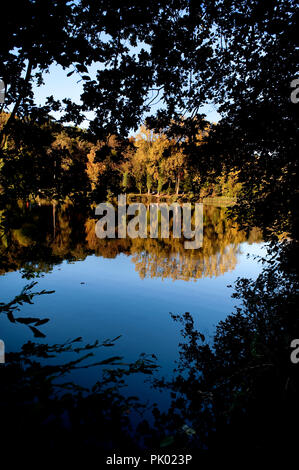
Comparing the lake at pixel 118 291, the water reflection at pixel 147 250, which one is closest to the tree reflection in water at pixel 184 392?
the lake at pixel 118 291

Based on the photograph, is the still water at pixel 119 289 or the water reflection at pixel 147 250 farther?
the water reflection at pixel 147 250

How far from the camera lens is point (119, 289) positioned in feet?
43.0

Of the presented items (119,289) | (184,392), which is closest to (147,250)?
(119,289)

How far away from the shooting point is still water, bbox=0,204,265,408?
20.7ft

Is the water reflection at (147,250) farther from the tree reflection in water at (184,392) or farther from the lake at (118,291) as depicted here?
the tree reflection in water at (184,392)

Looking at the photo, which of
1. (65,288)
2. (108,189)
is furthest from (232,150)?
(65,288)

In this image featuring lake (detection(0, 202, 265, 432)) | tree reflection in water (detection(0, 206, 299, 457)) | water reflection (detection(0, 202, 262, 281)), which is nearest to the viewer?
tree reflection in water (detection(0, 206, 299, 457))

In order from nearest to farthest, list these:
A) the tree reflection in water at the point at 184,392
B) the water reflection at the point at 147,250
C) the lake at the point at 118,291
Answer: the tree reflection in water at the point at 184,392, the lake at the point at 118,291, the water reflection at the point at 147,250

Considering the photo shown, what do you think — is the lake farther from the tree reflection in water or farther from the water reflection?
the tree reflection in water

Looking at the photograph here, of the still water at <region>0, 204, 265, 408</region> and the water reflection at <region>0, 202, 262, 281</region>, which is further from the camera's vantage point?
the water reflection at <region>0, 202, 262, 281</region>

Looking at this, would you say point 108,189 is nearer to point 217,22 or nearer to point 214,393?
point 214,393

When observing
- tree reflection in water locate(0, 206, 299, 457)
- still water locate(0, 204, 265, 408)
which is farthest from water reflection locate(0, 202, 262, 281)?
tree reflection in water locate(0, 206, 299, 457)

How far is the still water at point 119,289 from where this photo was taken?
6.31 m

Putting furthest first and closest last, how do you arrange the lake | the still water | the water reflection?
the water reflection < the still water < the lake
